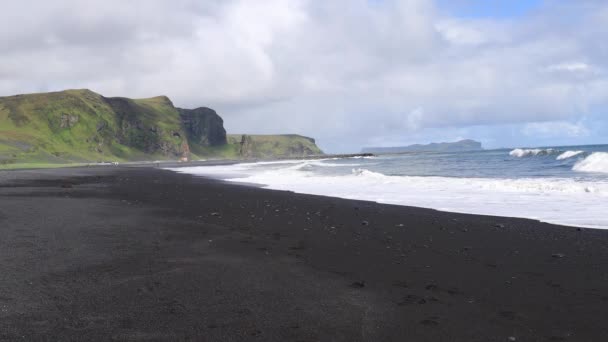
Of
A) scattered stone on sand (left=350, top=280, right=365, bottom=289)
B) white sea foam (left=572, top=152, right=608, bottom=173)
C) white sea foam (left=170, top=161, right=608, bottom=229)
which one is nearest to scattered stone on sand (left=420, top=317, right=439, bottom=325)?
scattered stone on sand (left=350, top=280, right=365, bottom=289)

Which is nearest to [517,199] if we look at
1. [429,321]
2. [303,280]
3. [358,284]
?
[358,284]

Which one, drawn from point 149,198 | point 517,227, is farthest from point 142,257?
point 149,198

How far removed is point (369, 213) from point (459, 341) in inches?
426

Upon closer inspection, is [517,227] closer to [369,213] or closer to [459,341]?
[369,213]

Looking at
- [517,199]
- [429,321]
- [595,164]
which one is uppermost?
[595,164]

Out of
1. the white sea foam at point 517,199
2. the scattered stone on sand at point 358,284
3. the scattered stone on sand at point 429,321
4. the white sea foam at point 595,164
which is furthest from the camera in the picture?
the white sea foam at point 595,164

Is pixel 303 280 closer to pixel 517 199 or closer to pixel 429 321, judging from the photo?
pixel 429 321

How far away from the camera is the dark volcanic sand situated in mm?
5488

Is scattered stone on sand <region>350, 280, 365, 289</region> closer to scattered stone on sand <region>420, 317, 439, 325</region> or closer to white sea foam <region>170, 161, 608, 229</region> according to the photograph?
scattered stone on sand <region>420, 317, 439, 325</region>

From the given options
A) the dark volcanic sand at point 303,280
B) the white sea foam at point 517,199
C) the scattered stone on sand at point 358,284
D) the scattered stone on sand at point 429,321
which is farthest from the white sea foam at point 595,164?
the scattered stone on sand at point 429,321

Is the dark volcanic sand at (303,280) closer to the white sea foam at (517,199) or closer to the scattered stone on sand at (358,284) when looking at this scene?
the scattered stone on sand at (358,284)

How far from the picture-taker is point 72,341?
197 inches

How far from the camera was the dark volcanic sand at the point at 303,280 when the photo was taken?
5.49 meters

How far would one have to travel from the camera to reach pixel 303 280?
764cm
